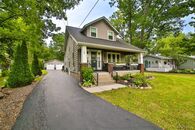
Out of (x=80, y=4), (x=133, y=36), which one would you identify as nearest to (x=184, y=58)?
(x=133, y=36)

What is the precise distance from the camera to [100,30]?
17.2 meters

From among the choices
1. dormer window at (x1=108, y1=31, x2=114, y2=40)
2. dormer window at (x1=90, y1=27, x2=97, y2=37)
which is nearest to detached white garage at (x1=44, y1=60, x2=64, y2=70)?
dormer window at (x1=108, y1=31, x2=114, y2=40)

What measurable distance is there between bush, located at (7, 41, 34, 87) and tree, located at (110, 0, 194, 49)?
2068cm

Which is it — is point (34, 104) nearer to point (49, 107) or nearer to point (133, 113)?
point (49, 107)

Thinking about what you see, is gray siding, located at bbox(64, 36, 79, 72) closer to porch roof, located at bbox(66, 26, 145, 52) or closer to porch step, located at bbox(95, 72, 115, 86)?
porch roof, located at bbox(66, 26, 145, 52)

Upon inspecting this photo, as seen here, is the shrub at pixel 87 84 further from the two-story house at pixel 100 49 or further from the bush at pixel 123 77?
the two-story house at pixel 100 49

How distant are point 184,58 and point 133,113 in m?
33.1

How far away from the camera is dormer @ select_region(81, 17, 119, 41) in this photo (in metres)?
16.3

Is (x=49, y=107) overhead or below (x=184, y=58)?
below

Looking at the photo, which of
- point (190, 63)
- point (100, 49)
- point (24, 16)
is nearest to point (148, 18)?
point (100, 49)

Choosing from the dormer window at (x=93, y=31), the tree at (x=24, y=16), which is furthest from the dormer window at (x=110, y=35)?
the tree at (x=24, y=16)

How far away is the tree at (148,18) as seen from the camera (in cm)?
2516

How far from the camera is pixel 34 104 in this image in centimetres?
638

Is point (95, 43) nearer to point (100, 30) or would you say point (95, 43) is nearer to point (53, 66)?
point (100, 30)
